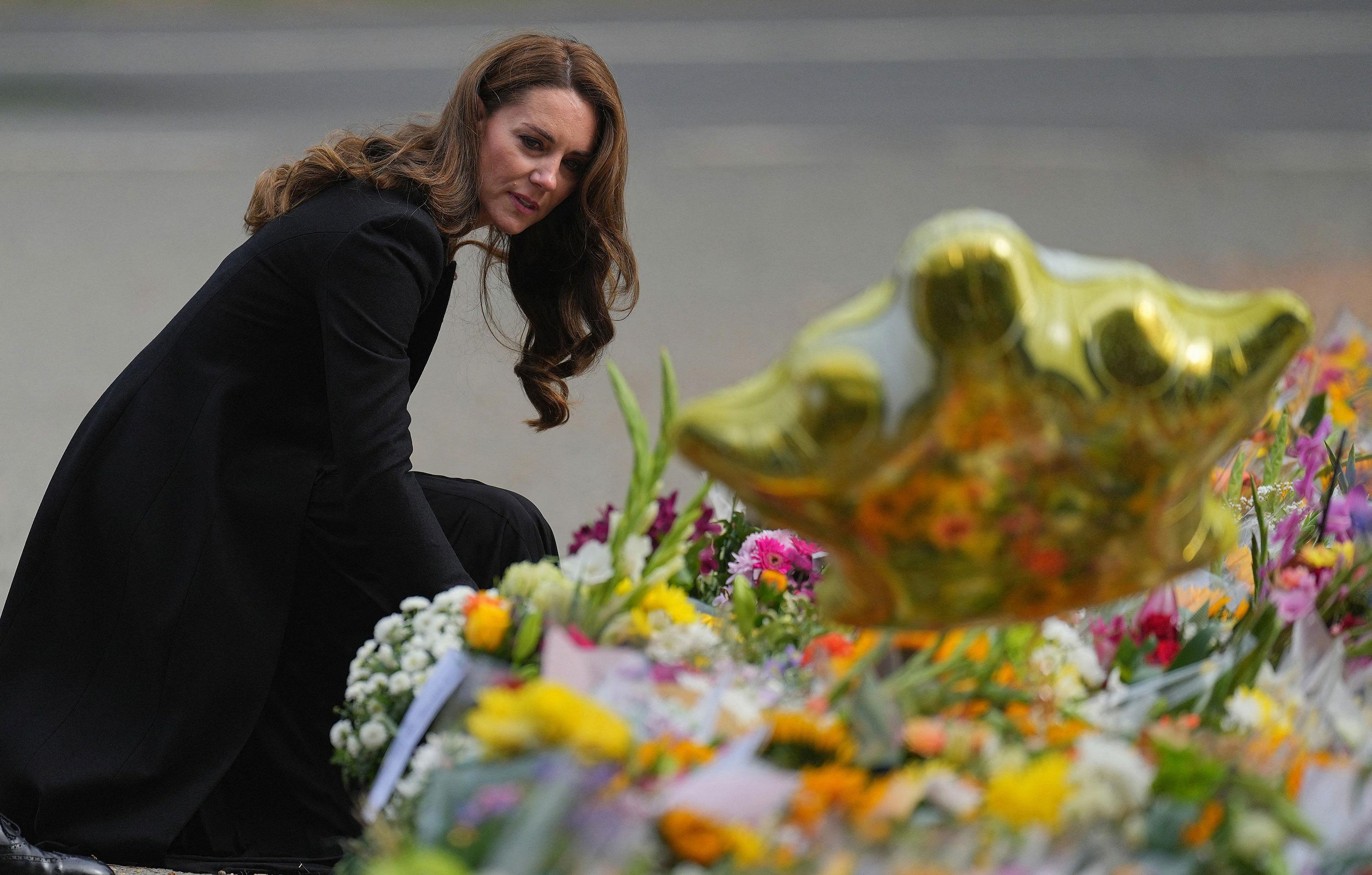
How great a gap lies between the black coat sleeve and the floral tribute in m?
0.43

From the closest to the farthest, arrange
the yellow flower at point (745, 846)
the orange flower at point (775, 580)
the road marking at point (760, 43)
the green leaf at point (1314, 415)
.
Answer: the yellow flower at point (745, 846)
the orange flower at point (775, 580)
the green leaf at point (1314, 415)
the road marking at point (760, 43)

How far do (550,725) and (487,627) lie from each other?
29 cm

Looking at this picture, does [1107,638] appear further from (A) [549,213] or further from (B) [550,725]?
(A) [549,213]

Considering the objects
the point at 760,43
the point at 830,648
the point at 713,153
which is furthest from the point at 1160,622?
the point at 760,43

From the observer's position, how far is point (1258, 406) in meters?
0.96

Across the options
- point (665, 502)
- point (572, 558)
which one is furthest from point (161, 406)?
point (572, 558)

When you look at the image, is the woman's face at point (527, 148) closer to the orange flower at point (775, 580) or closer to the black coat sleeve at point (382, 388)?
the black coat sleeve at point (382, 388)

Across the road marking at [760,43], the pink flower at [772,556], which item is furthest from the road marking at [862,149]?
the pink flower at [772,556]

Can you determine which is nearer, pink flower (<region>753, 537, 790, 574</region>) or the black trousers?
pink flower (<region>753, 537, 790, 574</region>)

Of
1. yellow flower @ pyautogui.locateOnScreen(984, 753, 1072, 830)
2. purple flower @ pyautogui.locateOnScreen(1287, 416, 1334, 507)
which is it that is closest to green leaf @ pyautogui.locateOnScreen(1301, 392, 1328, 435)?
purple flower @ pyautogui.locateOnScreen(1287, 416, 1334, 507)

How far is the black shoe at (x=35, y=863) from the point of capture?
163 cm

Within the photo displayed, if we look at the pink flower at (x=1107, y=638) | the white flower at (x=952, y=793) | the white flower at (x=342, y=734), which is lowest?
the white flower at (x=342, y=734)

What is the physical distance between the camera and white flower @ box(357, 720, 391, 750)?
3.82 ft

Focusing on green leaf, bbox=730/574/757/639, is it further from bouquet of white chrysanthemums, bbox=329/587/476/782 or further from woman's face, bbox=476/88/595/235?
woman's face, bbox=476/88/595/235
